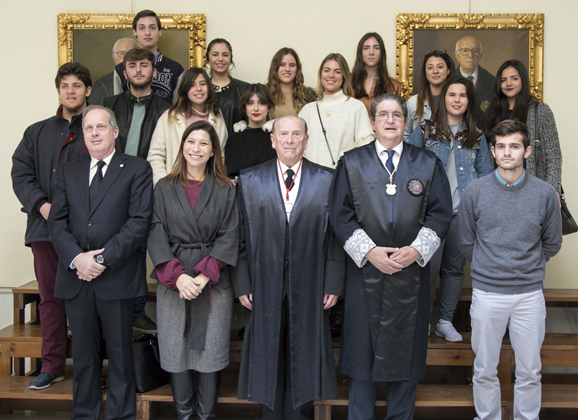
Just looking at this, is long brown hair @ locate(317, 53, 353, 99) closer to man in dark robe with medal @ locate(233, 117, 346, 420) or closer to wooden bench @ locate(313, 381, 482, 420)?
man in dark robe with medal @ locate(233, 117, 346, 420)

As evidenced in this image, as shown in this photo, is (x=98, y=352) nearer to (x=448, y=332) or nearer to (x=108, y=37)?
(x=448, y=332)

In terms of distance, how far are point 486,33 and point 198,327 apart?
361 cm

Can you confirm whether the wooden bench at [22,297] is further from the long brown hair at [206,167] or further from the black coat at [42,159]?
the long brown hair at [206,167]

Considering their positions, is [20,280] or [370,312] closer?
[370,312]

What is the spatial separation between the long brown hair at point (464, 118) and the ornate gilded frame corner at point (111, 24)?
2298mm

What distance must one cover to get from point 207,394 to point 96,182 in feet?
4.69

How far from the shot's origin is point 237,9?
4.78 m

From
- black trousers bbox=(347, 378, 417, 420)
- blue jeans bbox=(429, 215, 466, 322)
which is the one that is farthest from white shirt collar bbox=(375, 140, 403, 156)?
black trousers bbox=(347, 378, 417, 420)

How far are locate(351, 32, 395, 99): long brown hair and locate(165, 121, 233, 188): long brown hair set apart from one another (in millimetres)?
1449

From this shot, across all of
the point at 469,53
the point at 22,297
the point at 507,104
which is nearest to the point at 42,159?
the point at 22,297

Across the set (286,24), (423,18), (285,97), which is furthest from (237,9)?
(423,18)

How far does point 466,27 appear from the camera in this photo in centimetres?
468

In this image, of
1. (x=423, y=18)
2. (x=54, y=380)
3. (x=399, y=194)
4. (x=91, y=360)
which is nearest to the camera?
→ (x=399, y=194)

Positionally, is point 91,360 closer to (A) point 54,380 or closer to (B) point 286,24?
(A) point 54,380
